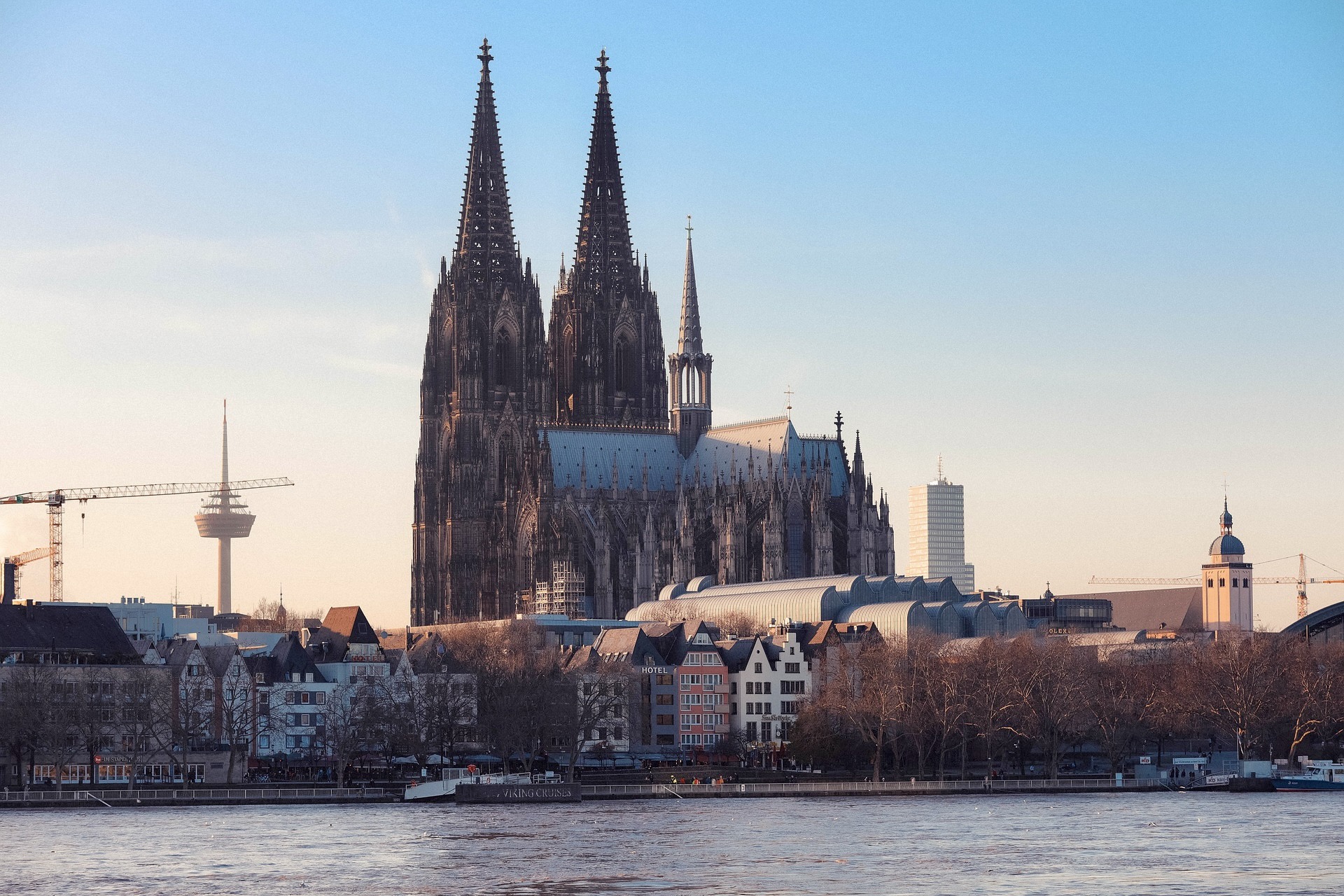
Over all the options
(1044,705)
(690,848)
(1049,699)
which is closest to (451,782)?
(1044,705)

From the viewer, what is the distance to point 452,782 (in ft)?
404

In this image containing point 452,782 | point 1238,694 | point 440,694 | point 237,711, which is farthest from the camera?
point 1238,694

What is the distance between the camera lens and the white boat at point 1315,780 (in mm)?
134250

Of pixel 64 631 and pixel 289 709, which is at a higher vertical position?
pixel 64 631

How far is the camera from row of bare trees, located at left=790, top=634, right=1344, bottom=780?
447 ft

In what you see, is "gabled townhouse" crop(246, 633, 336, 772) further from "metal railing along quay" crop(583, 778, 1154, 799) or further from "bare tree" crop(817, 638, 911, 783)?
"bare tree" crop(817, 638, 911, 783)

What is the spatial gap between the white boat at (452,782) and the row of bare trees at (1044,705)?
1711 cm

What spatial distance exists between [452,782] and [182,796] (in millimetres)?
12354

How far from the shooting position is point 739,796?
124562mm

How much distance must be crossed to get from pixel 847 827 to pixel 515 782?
28903 millimetres

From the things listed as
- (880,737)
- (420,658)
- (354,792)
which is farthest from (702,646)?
(354,792)

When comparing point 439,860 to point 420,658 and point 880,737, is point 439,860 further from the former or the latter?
point 420,658

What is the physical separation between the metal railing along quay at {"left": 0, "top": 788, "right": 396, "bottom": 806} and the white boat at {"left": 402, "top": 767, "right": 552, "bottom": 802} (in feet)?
4.87

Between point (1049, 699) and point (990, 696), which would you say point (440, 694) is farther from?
point (1049, 699)
